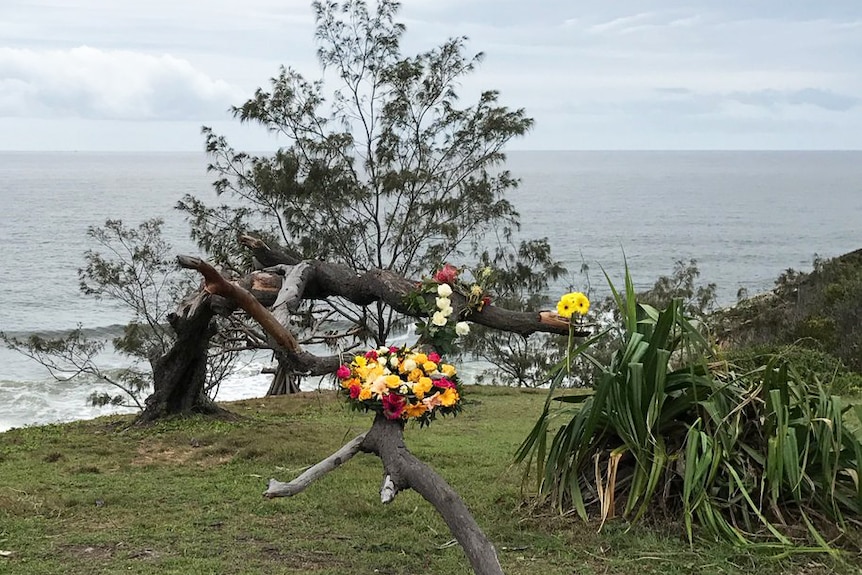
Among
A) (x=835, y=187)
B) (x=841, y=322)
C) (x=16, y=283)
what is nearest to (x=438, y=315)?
(x=841, y=322)

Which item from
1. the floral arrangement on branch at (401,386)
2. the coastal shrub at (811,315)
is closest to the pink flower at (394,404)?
the floral arrangement on branch at (401,386)

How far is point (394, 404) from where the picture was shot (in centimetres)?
498

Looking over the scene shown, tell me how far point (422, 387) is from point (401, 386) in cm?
12

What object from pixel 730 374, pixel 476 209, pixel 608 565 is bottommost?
pixel 608 565

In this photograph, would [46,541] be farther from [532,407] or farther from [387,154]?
[387,154]

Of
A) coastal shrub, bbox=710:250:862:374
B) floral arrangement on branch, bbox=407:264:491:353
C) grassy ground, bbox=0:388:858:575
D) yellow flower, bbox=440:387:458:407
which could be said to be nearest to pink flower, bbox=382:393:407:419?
yellow flower, bbox=440:387:458:407

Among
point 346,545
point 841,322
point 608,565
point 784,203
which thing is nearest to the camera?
point 608,565

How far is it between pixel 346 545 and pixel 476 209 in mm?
12000

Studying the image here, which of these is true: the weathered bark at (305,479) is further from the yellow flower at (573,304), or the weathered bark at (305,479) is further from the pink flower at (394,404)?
the yellow flower at (573,304)

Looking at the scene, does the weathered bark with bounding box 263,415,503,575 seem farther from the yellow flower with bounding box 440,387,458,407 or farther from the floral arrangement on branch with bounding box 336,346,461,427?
the yellow flower with bounding box 440,387,458,407

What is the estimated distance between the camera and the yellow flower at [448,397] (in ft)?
16.3

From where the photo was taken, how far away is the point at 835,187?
122 metres

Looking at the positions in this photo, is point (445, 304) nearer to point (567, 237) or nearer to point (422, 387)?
point (422, 387)

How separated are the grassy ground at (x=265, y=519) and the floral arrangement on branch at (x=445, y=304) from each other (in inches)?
49.6
